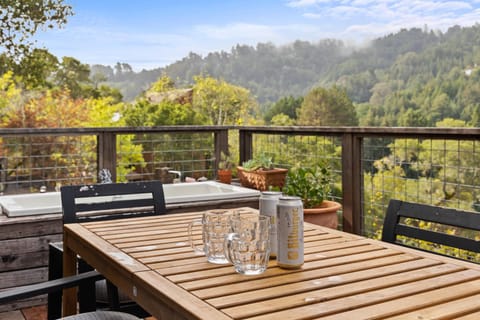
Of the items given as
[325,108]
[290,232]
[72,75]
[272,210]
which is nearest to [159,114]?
[72,75]

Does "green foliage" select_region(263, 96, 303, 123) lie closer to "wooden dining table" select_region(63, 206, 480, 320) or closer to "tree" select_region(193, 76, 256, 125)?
"tree" select_region(193, 76, 256, 125)

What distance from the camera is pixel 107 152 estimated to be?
4129 millimetres

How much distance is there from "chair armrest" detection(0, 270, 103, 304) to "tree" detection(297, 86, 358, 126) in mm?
11992

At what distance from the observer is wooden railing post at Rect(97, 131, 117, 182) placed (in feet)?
13.5

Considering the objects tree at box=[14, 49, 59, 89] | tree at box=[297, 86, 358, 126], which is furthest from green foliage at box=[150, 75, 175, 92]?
tree at box=[297, 86, 358, 126]

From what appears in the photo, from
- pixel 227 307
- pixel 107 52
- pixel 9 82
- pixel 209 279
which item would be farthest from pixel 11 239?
pixel 107 52

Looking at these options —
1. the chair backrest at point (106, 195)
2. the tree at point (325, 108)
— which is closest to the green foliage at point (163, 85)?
the tree at point (325, 108)

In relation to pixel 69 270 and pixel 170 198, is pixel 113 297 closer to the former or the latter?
pixel 69 270

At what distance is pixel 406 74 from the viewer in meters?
12.6

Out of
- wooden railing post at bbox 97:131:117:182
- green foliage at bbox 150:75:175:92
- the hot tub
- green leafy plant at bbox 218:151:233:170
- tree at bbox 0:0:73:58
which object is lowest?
the hot tub

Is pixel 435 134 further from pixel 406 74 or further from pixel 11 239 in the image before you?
pixel 406 74

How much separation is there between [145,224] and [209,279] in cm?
73

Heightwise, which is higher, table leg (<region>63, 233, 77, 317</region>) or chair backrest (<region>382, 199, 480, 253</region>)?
chair backrest (<region>382, 199, 480, 253</region>)

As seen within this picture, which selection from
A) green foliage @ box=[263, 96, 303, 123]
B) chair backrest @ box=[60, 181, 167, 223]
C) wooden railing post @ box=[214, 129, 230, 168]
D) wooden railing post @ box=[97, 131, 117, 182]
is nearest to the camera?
chair backrest @ box=[60, 181, 167, 223]
